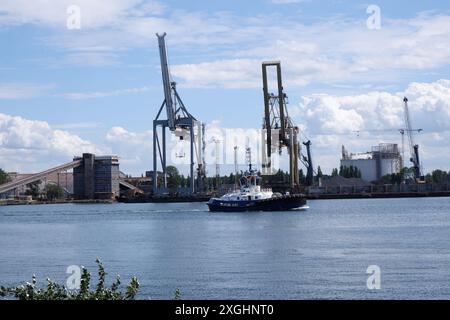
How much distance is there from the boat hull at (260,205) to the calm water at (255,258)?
21.1 m

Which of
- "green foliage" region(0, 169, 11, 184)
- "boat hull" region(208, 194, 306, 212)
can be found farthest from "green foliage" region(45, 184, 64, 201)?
"boat hull" region(208, 194, 306, 212)

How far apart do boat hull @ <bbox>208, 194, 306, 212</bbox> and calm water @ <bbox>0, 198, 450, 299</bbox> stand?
2110 centimetres

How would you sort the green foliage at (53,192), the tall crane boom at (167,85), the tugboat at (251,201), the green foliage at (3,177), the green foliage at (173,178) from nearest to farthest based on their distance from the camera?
1. the tugboat at (251,201)
2. the tall crane boom at (167,85)
3. the green foliage at (173,178)
4. the green foliage at (53,192)
5. the green foliage at (3,177)

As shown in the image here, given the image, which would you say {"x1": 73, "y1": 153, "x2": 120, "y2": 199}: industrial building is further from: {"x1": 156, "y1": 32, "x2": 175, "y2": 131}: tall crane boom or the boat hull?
the boat hull

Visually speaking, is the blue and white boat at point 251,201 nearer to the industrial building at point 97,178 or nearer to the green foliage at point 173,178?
the green foliage at point 173,178

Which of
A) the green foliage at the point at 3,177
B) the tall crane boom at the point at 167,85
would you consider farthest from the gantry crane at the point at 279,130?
the green foliage at the point at 3,177

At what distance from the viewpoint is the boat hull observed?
222ft

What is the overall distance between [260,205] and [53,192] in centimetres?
7824

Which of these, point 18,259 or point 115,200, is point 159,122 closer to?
point 115,200

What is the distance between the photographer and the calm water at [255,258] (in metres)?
19.2

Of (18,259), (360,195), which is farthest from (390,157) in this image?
(18,259)

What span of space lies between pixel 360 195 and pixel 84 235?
84527 millimetres

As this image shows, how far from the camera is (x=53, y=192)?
138 m
